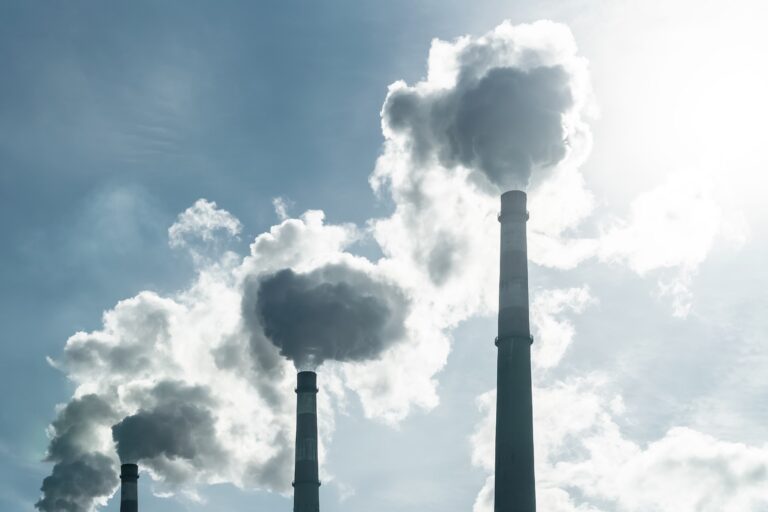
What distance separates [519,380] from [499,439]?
189 centimetres

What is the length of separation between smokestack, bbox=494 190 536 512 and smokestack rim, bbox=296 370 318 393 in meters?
12.0

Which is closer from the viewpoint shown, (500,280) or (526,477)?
(526,477)

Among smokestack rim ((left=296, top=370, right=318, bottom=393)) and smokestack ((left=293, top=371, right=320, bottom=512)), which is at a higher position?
smokestack rim ((left=296, top=370, right=318, bottom=393))

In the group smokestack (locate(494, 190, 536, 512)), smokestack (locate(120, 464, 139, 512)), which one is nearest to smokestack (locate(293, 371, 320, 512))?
smokestack (locate(494, 190, 536, 512))

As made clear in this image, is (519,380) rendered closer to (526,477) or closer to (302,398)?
(526,477)

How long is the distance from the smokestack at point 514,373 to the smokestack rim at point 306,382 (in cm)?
1202

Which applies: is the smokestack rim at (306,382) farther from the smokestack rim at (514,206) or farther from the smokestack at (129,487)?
the smokestack rim at (514,206)

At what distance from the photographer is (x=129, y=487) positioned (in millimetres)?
45750

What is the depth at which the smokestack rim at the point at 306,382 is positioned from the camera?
39.7 meters

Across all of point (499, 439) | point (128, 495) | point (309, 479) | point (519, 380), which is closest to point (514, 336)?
point (519, 380)

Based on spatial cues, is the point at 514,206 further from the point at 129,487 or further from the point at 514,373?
the point at 129,487

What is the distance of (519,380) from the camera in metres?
29.0

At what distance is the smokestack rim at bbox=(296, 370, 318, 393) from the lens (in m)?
39.7

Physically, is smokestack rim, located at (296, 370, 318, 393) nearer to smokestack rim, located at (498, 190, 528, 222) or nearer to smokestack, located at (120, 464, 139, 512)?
smokestack, located at (120, 464, 139, 512)
